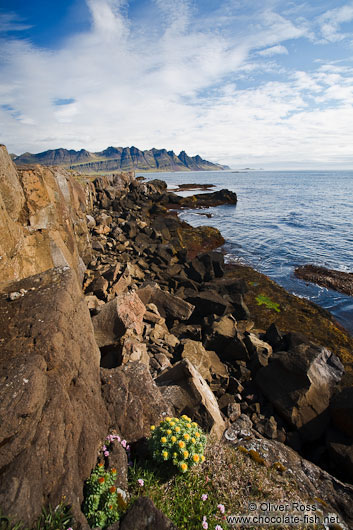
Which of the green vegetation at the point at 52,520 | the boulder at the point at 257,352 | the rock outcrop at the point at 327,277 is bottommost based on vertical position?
the rock outcrop at the point at 327,277

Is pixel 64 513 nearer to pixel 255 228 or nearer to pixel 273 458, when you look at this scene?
pixel 273 458

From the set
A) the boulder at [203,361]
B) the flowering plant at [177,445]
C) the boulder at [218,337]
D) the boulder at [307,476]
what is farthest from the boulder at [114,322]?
the boulder at [307,476]

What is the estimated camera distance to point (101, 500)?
345 cm

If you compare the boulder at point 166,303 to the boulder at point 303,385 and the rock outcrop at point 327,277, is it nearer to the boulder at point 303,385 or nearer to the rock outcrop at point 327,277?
the boulder at point 303,385

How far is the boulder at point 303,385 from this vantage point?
7434 millimetres

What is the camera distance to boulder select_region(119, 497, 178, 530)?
3.13m

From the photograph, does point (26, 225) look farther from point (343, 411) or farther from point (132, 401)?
point (343, 411)

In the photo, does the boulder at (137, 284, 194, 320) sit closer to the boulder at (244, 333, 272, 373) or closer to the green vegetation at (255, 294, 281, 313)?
the boulder at (244, 333, 272, 373)

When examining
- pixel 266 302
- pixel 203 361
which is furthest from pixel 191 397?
pixel 266 302

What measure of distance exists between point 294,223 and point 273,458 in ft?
127

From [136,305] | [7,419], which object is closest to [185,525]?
[7,419]

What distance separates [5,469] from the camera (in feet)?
9.36

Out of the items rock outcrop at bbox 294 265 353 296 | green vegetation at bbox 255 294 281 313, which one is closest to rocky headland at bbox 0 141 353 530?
green vegetation at bbox 255 294 281 313

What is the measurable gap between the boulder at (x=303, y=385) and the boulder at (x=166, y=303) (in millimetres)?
4382
